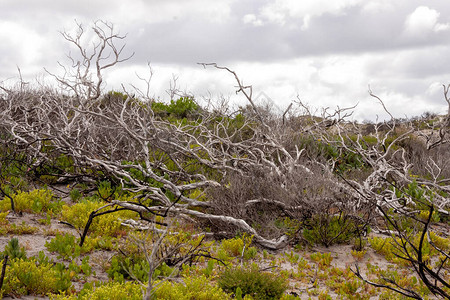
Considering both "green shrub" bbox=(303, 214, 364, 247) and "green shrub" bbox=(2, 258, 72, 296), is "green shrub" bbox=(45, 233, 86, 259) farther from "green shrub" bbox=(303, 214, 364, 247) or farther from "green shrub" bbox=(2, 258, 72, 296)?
"green shrub" bbox=(303, 214, 364, 247)

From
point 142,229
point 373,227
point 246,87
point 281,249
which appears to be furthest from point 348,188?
point 142,229

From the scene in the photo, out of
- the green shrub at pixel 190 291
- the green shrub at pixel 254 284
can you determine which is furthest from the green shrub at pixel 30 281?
the green shrub at pixel 254 284

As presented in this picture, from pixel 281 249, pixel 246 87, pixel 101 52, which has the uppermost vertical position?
pixel 101 52

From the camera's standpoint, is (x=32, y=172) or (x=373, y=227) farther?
(x=32, y=172)

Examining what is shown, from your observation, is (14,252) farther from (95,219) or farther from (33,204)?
(33,204)

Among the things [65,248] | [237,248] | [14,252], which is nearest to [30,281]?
[14,252]

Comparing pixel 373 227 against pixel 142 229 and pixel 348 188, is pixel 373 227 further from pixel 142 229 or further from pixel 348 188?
pixel 142 229

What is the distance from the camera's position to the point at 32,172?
939 cm

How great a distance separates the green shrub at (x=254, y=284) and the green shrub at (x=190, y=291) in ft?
0.98

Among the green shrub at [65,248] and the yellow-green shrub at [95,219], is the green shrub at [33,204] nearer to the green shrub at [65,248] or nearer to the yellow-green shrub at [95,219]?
the yellow-green shrub at [95,219]

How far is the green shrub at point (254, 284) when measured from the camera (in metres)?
4.45

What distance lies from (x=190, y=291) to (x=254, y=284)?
783 millimetres

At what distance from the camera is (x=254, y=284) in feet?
14.7

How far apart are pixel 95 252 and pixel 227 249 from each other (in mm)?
1782
